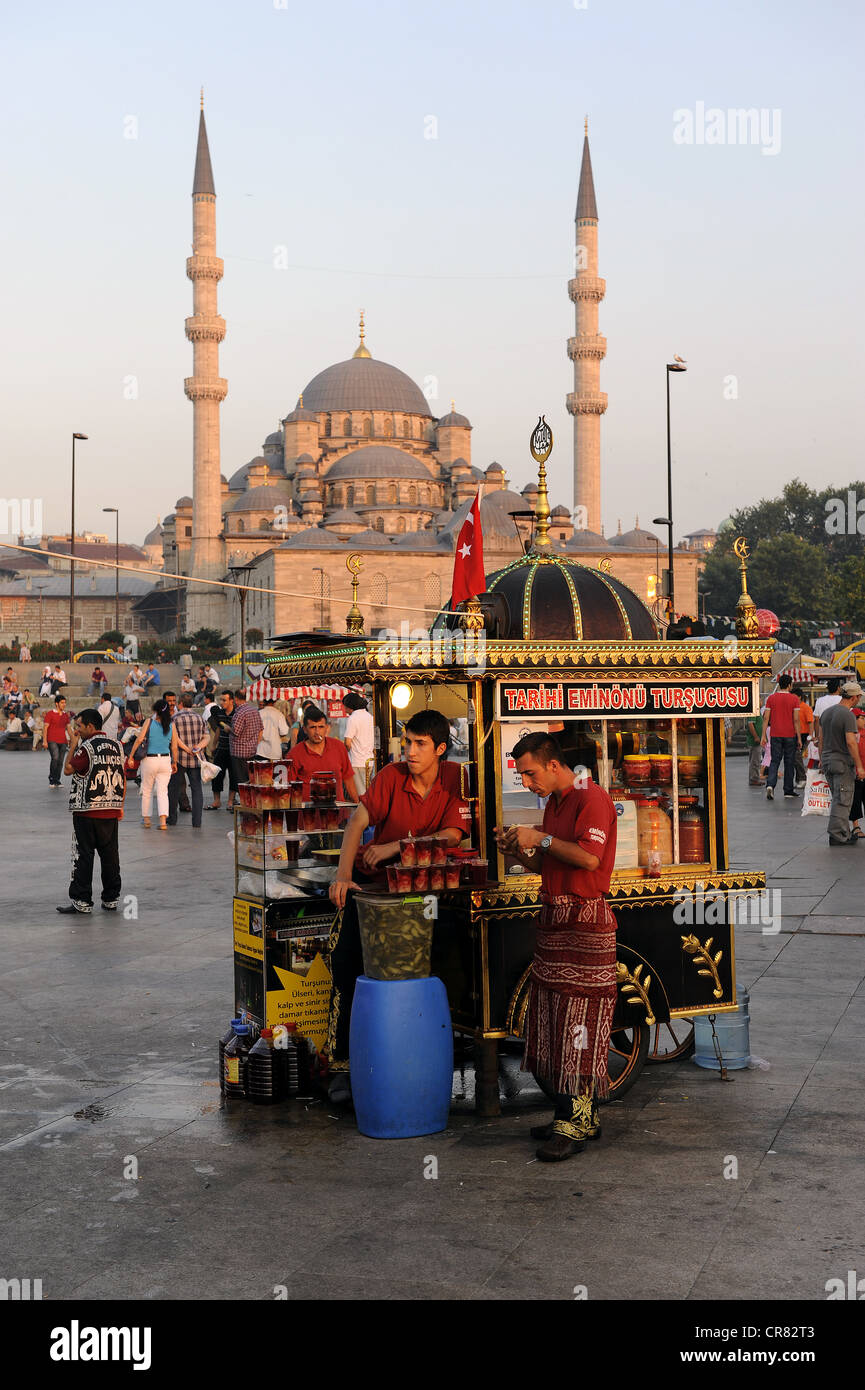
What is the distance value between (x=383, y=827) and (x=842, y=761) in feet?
31.0

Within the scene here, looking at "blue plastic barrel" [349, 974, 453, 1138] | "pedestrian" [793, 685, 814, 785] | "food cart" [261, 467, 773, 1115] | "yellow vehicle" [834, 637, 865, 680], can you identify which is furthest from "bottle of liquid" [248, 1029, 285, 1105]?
"yellow vehicle" [834, 637, 865, 680]

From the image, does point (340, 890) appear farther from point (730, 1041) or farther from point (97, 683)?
point (97, 683)

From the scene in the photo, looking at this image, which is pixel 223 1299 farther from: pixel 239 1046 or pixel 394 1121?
pixel 239 1046

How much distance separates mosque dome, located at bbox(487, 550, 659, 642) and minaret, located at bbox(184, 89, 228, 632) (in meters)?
59.9

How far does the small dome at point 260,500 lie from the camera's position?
81062 mm

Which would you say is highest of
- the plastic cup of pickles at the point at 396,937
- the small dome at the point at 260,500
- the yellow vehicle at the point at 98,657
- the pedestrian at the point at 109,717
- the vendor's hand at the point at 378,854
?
the small dome at the point at 260,500

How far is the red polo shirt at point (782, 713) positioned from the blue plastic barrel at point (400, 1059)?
46.0ft

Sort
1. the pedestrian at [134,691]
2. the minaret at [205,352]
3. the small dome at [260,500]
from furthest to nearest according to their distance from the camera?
1. the small dome at [260,500]
2. the minaret at [205,352]
3. the pedestrian at [134,691]

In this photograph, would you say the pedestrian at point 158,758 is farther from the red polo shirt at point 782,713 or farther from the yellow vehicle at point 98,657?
the yellow vehicle at point 98,657

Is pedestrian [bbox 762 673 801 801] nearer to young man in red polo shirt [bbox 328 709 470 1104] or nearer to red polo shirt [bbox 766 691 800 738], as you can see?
red polo shirt [bbox 766 691 800 738]

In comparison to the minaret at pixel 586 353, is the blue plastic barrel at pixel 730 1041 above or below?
below

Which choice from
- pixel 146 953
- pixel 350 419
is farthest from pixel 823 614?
pixel 146 953

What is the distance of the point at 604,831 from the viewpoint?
520 centimetres

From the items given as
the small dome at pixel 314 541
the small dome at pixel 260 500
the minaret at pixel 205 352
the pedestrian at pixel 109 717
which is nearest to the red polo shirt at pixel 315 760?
the pedestrian at pixel 109 717
